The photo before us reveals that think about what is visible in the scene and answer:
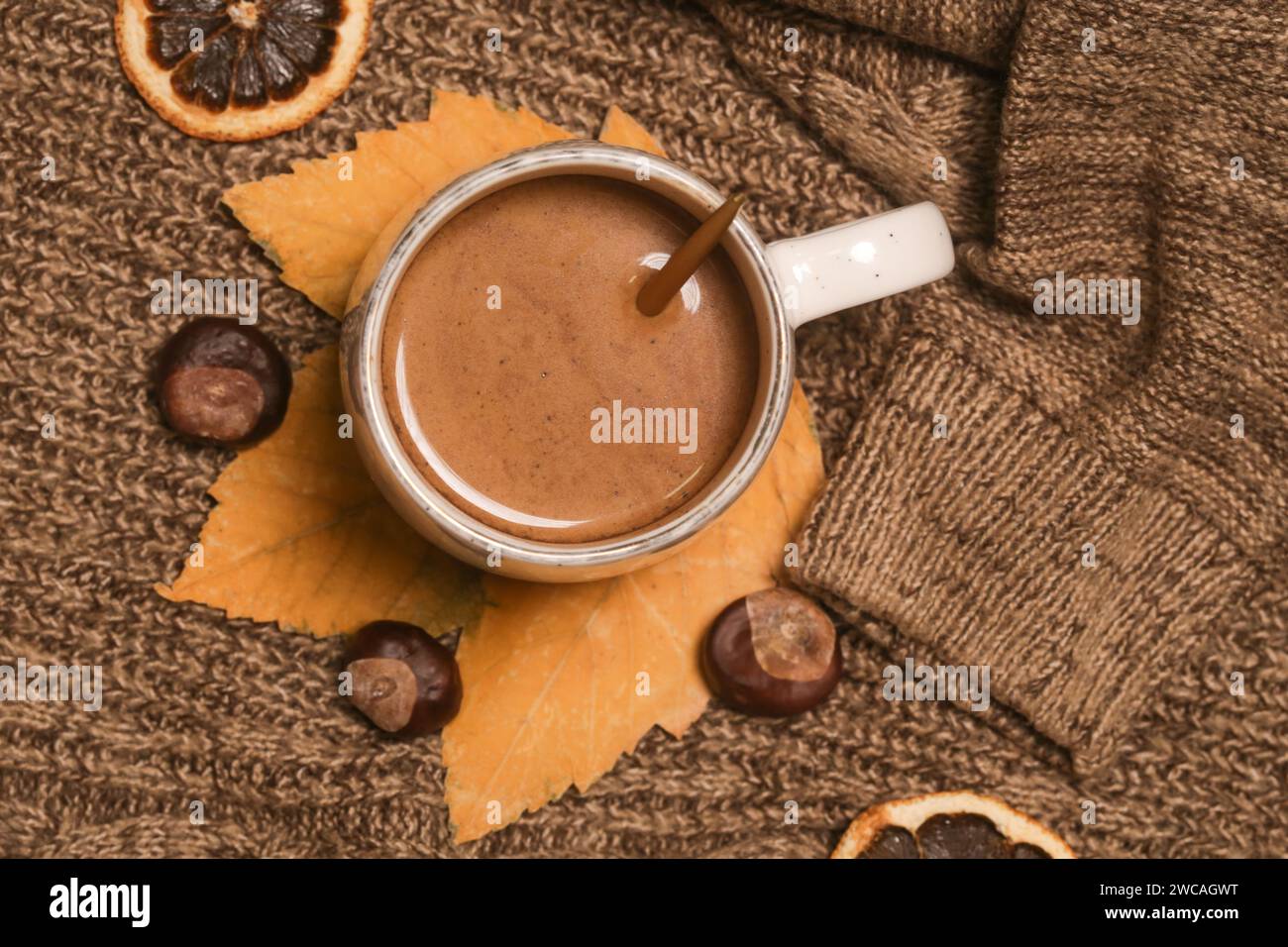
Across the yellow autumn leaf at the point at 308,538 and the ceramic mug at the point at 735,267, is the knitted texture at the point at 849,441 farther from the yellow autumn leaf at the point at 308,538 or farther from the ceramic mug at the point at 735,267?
the ceramic mug at the point at 735,267

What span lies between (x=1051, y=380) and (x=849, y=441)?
0.14 m

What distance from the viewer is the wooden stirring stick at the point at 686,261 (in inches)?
26.1

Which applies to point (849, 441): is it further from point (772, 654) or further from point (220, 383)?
point (220, 383)

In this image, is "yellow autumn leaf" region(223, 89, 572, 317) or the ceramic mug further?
"yellow autumn leaf" region(223, 89, 572, 317)

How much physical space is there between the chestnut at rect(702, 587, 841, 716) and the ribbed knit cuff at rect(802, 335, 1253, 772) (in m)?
0.04

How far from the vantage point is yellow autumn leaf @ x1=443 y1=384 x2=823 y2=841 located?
2.80 feet

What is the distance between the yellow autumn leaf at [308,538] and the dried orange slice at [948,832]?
1.07 ft

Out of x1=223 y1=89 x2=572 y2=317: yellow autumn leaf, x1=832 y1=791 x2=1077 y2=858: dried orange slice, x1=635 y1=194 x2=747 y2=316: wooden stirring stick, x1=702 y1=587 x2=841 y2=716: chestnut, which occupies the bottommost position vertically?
x1=832 y1=791 x2=1077 y2=858: dried orange slice

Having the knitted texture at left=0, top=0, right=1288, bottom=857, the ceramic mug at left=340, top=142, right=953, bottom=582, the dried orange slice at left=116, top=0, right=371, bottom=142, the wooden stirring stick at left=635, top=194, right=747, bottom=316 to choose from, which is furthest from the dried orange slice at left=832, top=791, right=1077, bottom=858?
the dried orange slice at left=116, top=0, right=371, bottom=142

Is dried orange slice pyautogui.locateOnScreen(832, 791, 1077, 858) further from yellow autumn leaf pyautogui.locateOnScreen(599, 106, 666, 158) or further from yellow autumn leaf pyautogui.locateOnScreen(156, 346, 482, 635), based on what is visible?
yellow autumn leaf pyautogui.locateOnScreen(599, 106, 666, 158)

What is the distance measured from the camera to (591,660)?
86 cm

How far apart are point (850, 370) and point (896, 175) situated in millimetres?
137

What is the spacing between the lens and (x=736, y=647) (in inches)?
33.5

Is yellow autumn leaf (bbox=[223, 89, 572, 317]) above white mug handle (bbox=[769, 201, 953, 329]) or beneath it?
above
